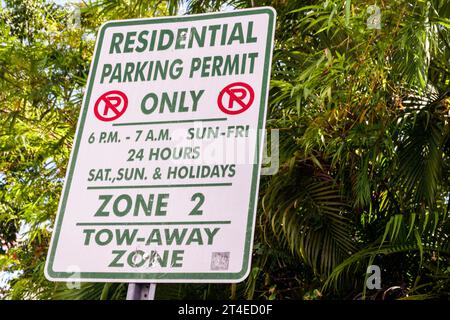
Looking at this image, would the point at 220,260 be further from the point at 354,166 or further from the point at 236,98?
the point at 354,166

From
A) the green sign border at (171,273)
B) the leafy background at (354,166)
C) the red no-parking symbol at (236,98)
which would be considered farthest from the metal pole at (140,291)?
the leafy background at (354,166)

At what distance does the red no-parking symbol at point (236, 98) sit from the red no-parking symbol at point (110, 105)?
265mm

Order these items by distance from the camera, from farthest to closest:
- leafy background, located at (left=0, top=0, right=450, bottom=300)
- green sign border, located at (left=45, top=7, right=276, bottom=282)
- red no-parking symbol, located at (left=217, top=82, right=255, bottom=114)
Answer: leafy background, located at (left=0, top=0, right=450, bottom=300)
red no-parking symbol, located at (left=217, top=82, right=255, bottom=114)
green sign border, located at (left=45, top=7, right=276, bottom=282)

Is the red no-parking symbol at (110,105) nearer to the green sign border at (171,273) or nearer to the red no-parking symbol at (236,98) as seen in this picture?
the green sign border at (171,273)

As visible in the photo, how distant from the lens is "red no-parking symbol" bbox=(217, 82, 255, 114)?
1.65m

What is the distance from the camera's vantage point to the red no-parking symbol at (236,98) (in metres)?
1.65

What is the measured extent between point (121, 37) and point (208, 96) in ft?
1.30

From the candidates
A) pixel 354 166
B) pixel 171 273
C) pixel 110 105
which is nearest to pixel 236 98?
pixel 110 105

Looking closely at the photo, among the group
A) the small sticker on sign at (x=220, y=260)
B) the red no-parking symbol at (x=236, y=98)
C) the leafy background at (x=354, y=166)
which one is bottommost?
the small sticker on sign at (x=220, y=260)

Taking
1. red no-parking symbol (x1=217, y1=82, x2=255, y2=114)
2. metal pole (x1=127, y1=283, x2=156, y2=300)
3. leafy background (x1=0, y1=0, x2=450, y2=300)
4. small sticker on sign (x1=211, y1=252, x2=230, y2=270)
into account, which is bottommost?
metal pole (x1=127, y1=283, x2=156, y2=300)

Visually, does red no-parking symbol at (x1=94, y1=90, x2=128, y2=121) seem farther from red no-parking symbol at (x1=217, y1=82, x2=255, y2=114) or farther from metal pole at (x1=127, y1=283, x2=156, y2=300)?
metal pole at (x1=127, y1=283, x2=156, y2=300)

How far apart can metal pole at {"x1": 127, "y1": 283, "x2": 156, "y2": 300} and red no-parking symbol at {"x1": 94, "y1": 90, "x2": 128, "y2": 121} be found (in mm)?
457

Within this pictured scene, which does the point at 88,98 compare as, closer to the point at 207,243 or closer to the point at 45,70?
the point at 207,243

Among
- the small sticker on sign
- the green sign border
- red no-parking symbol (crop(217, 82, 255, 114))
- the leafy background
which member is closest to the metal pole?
the green sign border
